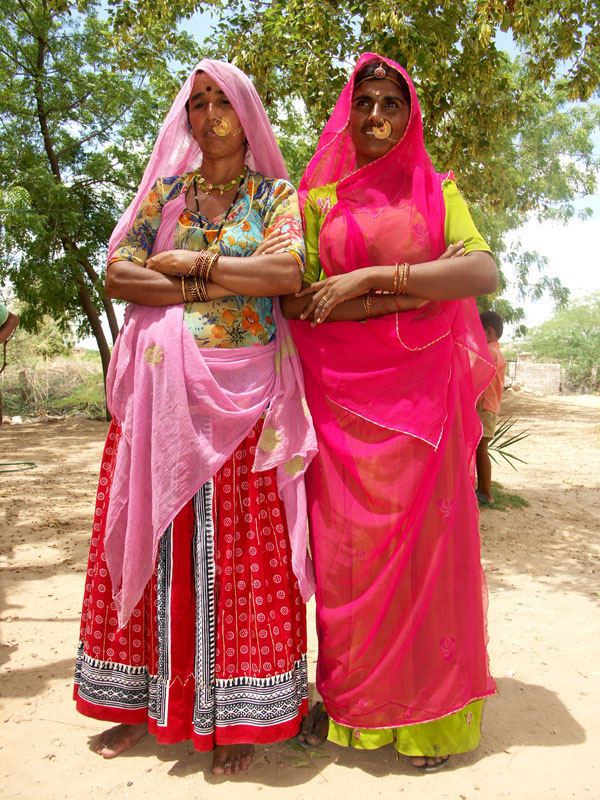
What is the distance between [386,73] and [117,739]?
8.01 feet

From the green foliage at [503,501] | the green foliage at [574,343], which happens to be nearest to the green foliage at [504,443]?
the green foliage at [503,501]

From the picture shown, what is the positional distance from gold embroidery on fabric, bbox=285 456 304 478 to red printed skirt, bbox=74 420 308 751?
0.06m

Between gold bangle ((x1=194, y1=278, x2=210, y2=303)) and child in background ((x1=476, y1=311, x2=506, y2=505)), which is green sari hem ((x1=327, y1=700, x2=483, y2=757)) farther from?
child in background ((x1=476, y1=311, x2=506, y2=505))

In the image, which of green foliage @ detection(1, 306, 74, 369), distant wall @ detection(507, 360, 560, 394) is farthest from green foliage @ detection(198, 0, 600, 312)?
distant wall @ detection(507, 360, 560, 394)

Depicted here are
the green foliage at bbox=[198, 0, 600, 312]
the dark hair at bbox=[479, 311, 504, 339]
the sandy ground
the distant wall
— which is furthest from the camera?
the distant wall

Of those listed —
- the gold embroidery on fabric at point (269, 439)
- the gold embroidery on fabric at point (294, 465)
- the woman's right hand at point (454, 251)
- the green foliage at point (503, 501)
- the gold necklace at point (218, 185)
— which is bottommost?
the green foliage at point (503, 501)

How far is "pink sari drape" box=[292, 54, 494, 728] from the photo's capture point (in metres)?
2.15

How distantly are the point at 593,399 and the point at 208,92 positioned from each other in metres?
22.4

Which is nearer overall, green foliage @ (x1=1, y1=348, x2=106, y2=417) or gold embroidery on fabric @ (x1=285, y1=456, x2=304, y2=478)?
gold embroidery on fabric @ (x1=285, y1=456, x2=304, y2=478)

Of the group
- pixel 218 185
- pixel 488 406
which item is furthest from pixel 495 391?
pixel 218 185

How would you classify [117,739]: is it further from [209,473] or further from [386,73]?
[386,73]

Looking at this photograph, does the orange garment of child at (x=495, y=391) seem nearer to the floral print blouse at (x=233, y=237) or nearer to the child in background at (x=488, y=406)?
the child in background at (x=488, y=406)

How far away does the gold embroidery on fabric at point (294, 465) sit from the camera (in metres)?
2.21

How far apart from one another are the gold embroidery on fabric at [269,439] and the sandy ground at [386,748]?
41.5 inches
